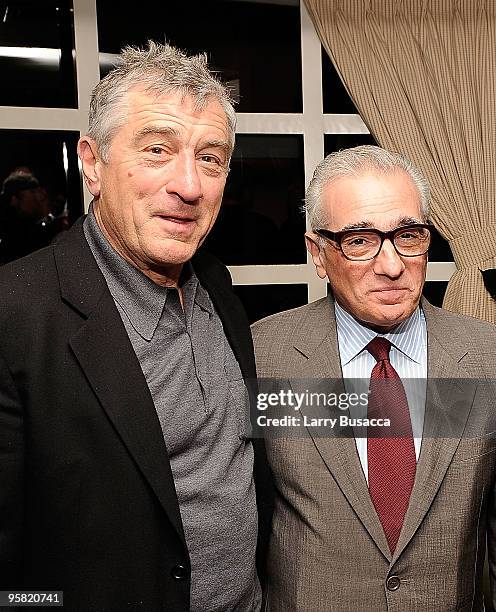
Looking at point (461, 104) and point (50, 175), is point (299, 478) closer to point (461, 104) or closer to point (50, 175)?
point (50, 175)

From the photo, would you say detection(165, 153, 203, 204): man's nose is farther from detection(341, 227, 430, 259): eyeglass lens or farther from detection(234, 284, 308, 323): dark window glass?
detection(234, 284, 308, 323): dark window glass

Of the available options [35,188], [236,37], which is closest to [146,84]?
[35,188]

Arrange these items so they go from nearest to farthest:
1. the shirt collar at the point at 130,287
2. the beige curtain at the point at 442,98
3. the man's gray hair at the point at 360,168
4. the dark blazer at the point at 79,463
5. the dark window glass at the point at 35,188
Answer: the dark blazer at the point at 79,463 < the shirt collar at the point at 130,287 < the man's gray hair at the point at 360,168 < the dark window glass at the point at 35,188 < the beige curtain at the point at 442,98

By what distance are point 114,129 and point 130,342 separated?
1.01 feet

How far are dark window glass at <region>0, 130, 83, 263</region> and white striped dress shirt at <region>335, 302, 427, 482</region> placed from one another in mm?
1138

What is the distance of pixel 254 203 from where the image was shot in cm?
216

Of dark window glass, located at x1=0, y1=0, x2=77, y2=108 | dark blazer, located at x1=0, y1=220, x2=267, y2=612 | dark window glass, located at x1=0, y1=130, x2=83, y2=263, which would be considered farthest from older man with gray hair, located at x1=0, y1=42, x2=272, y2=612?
dark window glass, located at x1=0, y1=0, x2=77, y2=108

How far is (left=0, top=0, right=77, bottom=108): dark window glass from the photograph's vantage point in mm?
1964

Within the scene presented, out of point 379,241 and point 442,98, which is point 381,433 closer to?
point 379,241

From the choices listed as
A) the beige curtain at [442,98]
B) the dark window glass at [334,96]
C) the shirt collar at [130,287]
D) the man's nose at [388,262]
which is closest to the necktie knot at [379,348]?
the man's nose at [388,262]

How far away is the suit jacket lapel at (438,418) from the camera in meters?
1.04

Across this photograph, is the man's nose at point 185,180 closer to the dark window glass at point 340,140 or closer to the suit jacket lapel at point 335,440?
the suit jacket lapel at point 335,440

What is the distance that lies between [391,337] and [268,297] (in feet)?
3.61

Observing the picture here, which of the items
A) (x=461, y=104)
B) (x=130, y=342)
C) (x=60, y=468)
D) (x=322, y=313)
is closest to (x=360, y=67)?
(x=461, y=104)
